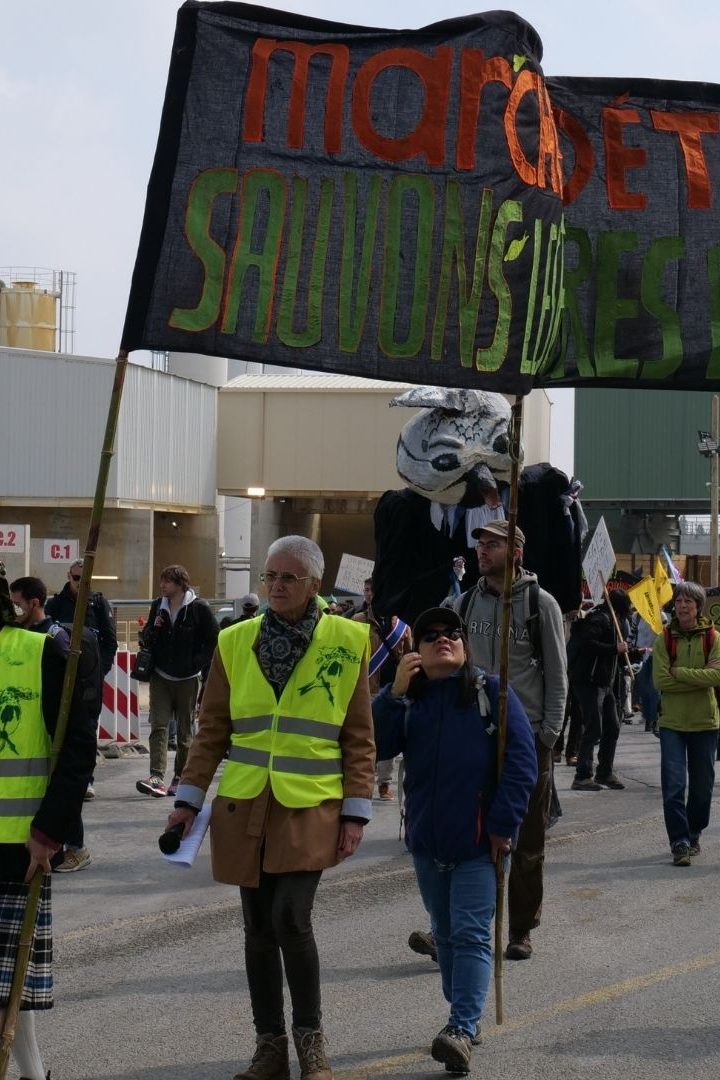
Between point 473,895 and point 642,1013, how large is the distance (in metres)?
1.16

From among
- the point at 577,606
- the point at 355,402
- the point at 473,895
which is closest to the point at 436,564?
the point at 577,606

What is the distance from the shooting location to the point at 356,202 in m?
5.53

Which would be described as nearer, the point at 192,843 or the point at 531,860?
the point at 192,843

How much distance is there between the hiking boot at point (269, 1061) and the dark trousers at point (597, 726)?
878cm

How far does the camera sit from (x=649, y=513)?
2330 inches

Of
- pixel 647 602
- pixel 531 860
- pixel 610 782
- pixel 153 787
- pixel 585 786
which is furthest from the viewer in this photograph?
pixel 647 602

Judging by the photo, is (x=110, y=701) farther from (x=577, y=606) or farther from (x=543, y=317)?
(x=543, y=317)

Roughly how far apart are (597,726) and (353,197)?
896 cm

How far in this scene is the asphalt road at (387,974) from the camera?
5609 millimetres

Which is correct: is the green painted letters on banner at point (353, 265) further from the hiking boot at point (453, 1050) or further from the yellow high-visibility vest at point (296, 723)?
the hiking boot at point (453, 1050)

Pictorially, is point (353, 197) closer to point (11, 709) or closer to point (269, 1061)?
point (11, 709)

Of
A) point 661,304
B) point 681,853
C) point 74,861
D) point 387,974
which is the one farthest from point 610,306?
point 74,861

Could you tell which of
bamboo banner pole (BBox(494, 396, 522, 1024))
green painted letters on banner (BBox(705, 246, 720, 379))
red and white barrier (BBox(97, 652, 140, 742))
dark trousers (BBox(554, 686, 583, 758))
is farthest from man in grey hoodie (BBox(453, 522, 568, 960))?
red and white barrier (BBox(97, 652, 140, 742))

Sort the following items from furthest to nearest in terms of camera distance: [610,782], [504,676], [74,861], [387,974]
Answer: [610,782], [74,861], [387,974], [504,676]
